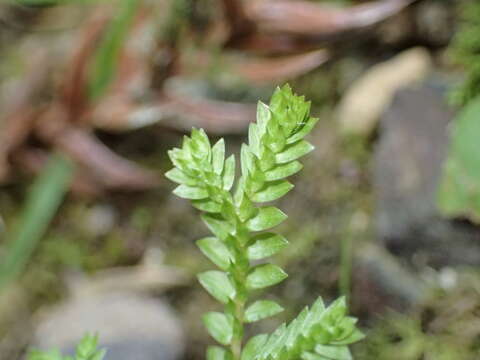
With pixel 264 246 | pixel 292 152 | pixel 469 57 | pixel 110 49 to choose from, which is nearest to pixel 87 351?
pixel 264 246

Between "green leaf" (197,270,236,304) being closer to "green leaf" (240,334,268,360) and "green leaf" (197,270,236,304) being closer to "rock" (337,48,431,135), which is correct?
"green leaf" (240,334,268,360)

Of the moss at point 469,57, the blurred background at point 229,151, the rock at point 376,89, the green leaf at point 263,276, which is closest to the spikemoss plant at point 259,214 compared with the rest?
the green leaf at point 263,276

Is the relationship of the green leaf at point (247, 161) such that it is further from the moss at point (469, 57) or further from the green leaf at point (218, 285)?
the moss at point (469, 57)

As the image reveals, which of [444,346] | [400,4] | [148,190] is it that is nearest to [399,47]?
[400,4]

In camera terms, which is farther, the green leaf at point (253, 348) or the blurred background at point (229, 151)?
the blurred background at point (229, 151)

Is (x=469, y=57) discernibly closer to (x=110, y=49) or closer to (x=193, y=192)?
(x=193, y=192)

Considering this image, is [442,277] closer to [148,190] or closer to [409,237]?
[409,237]

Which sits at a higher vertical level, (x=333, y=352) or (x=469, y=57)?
(x=469, y=57)
